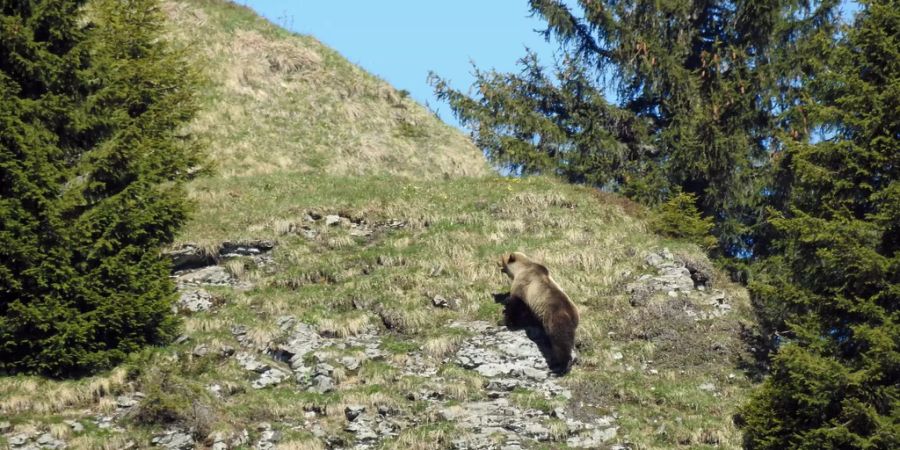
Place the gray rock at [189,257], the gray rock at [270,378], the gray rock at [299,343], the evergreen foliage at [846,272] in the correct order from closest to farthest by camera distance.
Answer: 1. the evergreen foliage at [846,272]
2. the gray rock at [270,378]
3. the gray rock at [299,343]
4. the gray rock at [189,257]

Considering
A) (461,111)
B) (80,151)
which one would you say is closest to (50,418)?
(80,151)

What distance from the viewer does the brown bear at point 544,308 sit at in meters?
21.7

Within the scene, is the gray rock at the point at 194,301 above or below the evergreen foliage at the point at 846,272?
below

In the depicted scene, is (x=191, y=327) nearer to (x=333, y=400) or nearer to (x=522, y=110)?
(x=333, y=400)

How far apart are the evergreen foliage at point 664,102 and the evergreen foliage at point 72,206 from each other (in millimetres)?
12942

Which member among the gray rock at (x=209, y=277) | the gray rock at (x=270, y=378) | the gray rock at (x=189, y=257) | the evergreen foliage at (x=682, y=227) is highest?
the evergreen foliage at (x=682, y=227)

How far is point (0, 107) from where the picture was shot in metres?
21.9

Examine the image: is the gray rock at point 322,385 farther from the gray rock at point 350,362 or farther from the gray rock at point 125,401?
the gray rock at point 125,401

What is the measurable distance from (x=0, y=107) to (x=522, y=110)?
1640 centimetres

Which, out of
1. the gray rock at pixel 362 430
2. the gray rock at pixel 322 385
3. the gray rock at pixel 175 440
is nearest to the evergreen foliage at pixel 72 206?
the gray rock at pixel 175 440

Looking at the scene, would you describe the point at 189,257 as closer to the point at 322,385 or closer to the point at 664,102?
the point at 322,385

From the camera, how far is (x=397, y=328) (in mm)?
23125

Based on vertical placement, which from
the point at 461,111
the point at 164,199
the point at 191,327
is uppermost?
the point at 461,111

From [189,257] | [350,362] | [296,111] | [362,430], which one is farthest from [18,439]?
[296,111]
